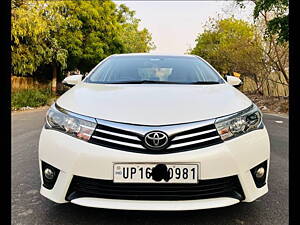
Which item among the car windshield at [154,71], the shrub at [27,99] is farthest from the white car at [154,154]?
the shrub at [27,99]

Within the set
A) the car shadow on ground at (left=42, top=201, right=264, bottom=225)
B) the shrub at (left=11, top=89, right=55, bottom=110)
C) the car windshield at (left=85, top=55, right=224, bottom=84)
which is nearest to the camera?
the car shadow on ground at (left=42, top=201, right=264, bottom=225)

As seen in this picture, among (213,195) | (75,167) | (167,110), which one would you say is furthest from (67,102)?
(213,195)

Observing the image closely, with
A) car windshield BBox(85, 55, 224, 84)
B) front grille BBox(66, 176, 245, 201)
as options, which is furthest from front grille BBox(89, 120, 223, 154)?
car windshield BBox(85, 55, 224, 84)

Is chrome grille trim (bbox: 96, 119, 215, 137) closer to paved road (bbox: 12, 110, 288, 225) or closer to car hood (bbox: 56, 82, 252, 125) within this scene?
car hood (bbox: 56, 82, 252, 125)

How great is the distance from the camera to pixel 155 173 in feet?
6.17

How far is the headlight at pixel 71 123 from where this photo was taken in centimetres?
202

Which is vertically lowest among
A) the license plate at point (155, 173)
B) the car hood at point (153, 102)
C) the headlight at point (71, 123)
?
→ the license plate at point (155, 173)

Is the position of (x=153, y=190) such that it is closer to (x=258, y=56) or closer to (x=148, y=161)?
(x=148, y=161)

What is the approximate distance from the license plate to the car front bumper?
3 centimetres

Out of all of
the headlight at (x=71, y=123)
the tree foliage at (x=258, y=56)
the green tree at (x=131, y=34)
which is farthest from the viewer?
the green tree at (x=131, y=34)

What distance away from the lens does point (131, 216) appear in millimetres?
2295

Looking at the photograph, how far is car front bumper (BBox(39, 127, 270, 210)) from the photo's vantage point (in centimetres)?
189

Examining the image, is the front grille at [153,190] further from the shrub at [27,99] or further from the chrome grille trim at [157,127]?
the shrub at [27,99]

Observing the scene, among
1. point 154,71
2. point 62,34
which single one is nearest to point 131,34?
point 62,34
